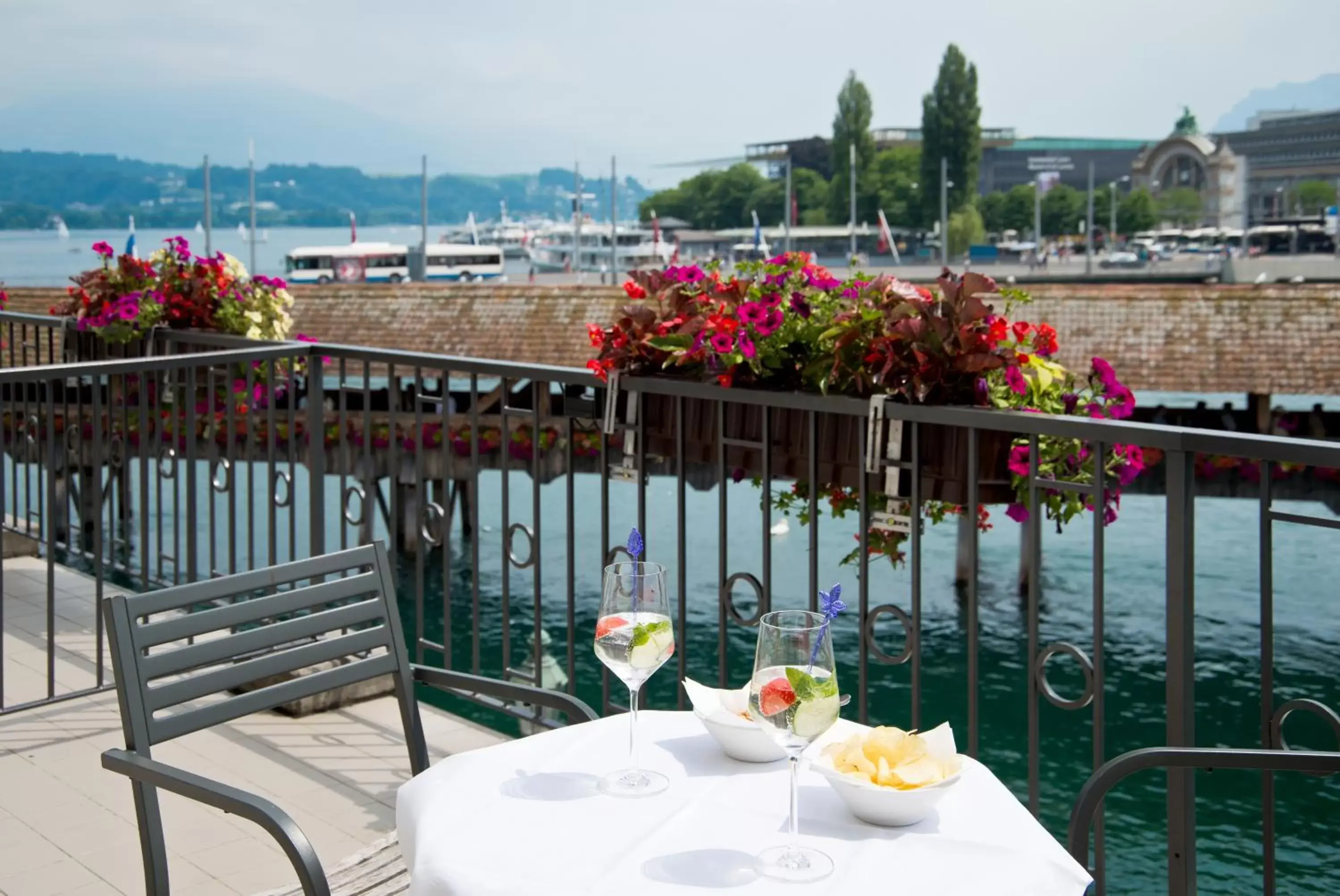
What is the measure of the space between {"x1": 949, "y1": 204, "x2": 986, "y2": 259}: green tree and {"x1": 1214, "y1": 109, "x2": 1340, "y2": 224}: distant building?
3559 centimetres

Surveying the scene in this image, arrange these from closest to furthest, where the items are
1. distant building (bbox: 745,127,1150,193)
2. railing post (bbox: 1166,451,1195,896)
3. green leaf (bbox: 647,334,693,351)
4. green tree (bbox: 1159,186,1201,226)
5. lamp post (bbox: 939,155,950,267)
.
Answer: railing post (bbox: 1166,451,1195,896)
green leaf (bbox: 647,334,693,351)
lamp post (bbox: 939,155,950,267)
green tree (bbox: 1159,186,1201,226)
distant building (bbox: 745,127,1150,193)

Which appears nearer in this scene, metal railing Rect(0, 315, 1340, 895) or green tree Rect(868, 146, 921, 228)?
metal railing Rect(0, 315, 1340, 895)

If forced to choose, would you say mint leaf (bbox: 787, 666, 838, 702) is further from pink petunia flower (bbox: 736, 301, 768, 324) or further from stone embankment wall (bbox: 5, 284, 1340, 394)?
stone embankment wall (bbox: 5, 284, 1340, 394)

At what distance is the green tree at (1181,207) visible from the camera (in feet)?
424

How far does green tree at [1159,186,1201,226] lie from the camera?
12938cm

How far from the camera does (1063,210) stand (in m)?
133

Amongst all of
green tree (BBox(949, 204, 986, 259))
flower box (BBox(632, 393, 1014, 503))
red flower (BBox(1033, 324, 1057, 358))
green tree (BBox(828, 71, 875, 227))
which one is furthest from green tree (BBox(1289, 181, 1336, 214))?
flower box (BBox(632, 393, 1014, 503))

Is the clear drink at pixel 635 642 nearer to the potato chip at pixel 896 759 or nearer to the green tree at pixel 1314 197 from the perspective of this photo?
the potato chip at pixel 896 759

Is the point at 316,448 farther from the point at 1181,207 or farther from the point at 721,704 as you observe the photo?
the point at 1181,207

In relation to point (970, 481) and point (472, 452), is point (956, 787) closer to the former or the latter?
point (970, 481)

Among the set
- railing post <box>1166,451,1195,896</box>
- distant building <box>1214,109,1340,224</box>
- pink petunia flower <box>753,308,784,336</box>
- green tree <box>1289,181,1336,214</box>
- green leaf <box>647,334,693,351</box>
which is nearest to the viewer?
railing post <box>1166,451,1195,896</box>

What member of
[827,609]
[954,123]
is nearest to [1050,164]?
[954,123]

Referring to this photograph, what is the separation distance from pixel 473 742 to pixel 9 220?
7287 inches

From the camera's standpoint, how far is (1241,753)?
79.4 inches
